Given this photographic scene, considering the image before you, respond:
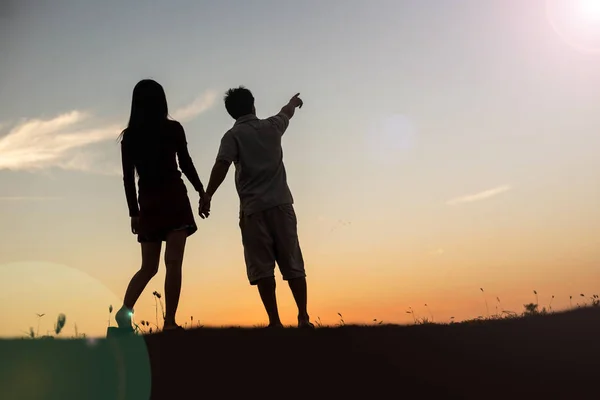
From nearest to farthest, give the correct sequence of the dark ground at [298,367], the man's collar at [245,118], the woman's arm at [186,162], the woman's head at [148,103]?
the dark ground at [298,367]
the woman's head at [148,103]
the woman's arm at [186,162]
the man's collar at [245,118]

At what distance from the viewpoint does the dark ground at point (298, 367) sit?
191 inches

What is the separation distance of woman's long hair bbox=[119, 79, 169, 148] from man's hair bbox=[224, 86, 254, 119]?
3.12 feet

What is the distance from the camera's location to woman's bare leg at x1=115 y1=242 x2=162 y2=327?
6.33m

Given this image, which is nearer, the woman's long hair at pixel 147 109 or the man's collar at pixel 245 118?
the woman's long hair at pixel 147 109

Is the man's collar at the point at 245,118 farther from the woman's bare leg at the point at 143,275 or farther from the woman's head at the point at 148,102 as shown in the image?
the woman's bare leg at the point at 143,275

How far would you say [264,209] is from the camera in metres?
6.91

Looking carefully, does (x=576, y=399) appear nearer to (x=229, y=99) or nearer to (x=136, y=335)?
(x=136, y=335)

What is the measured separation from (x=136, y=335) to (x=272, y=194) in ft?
6.45

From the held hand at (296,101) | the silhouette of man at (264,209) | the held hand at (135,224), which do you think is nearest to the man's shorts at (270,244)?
the silhouette of man at (264,209)

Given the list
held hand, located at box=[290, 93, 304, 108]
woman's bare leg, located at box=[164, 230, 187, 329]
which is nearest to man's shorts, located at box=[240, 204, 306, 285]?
woman's bare leg, located at box=[164, 230, 187, 329]

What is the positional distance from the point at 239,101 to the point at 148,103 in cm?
111

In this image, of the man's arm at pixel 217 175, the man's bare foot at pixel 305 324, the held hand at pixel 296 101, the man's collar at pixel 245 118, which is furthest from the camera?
the held hand at pixel 296 101

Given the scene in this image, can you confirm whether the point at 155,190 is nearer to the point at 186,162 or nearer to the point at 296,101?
the point at 186,162

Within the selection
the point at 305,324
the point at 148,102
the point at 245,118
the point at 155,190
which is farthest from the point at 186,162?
the point at 305,324
